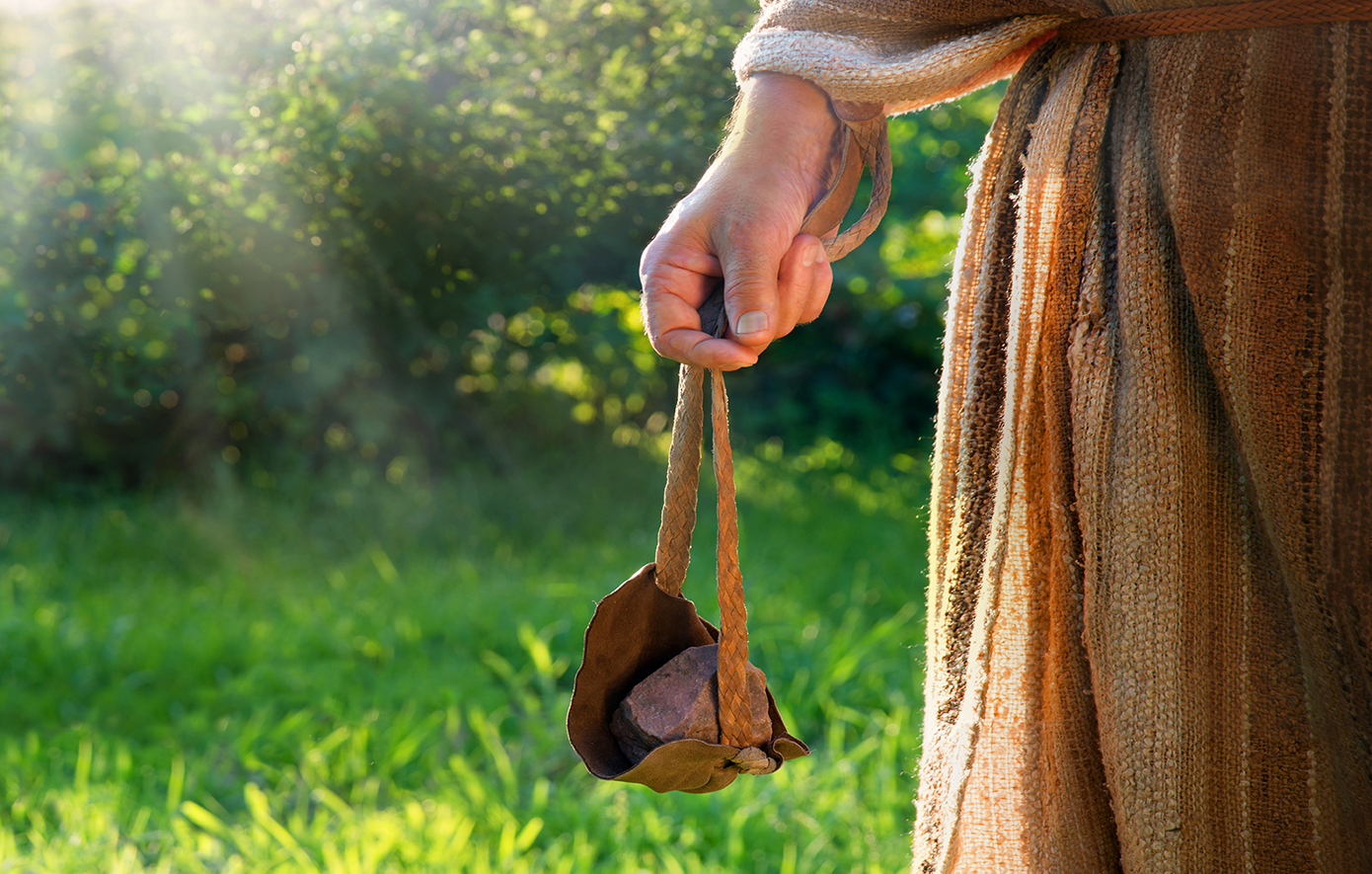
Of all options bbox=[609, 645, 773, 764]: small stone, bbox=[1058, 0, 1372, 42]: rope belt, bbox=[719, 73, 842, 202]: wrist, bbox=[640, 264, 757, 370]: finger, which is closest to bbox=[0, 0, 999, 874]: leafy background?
bbox=[609, 645, 773, 764]: small stone

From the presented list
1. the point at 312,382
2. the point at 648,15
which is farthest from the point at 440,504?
the point at 648,15

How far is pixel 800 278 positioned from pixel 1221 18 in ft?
1.37

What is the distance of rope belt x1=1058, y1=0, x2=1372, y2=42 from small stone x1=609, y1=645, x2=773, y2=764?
0.70 metres

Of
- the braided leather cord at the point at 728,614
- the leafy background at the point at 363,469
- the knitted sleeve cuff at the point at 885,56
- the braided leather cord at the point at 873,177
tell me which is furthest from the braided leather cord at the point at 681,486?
the leafy background at the point at 363,469

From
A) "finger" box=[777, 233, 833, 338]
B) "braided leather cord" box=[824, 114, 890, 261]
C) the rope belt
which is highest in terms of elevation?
the rope belt

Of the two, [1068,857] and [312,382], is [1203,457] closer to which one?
[1068,857]

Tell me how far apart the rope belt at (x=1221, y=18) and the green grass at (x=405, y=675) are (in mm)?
1493

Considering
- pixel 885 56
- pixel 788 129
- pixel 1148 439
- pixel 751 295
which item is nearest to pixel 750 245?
pixel 751 295

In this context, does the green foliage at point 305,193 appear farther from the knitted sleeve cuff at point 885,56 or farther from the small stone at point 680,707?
the small stone at point 680,707

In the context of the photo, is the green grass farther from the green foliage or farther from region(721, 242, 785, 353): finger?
region(721, 242, 785, 353): finger

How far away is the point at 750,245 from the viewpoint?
97 cm

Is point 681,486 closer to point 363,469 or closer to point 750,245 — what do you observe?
point 750,245

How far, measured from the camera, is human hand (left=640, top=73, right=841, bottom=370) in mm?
943

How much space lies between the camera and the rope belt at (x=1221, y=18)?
0.84 meters
